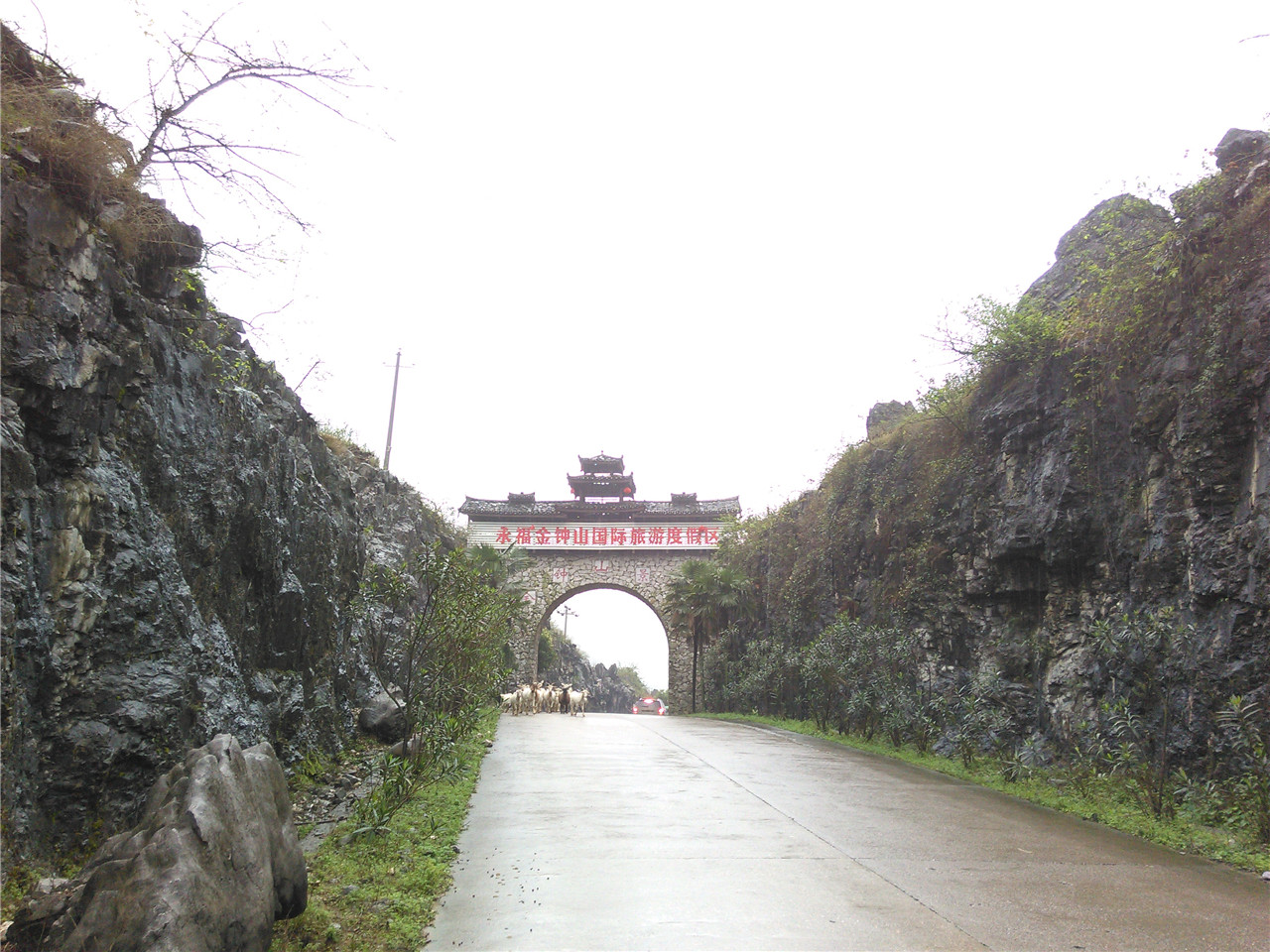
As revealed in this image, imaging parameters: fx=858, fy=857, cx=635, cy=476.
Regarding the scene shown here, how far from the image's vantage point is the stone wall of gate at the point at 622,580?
103ft

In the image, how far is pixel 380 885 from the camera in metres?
4.34

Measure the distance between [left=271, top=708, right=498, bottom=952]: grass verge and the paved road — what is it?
5.1 inches

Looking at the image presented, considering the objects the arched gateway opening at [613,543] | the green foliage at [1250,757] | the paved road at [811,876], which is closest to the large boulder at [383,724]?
the paved road at [811,876]

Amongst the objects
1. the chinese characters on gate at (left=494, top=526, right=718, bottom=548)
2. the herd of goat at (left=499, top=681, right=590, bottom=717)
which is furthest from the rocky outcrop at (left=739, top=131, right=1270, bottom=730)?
the chinese characters on gate at (left=494, top=526, right=718, bottom=548)

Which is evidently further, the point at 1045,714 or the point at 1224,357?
the point at 1045,714

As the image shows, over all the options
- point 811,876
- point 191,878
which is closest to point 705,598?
point 811,876

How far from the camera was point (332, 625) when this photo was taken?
9.07 m

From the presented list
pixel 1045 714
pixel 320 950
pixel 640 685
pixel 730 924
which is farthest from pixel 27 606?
pixel 640 685

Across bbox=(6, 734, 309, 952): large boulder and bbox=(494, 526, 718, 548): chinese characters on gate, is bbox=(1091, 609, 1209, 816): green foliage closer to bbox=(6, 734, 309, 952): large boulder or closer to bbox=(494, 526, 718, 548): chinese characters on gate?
bbox=(6, 734, 309, 952): large boulder

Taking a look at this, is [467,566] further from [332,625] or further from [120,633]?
[120,633]

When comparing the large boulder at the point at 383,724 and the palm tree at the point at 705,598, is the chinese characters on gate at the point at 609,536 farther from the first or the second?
the large boulder at the point at 383,724

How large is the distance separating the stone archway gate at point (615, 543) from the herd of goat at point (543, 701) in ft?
29.0

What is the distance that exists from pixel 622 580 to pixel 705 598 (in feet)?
21.3

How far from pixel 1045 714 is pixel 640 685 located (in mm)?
68863
